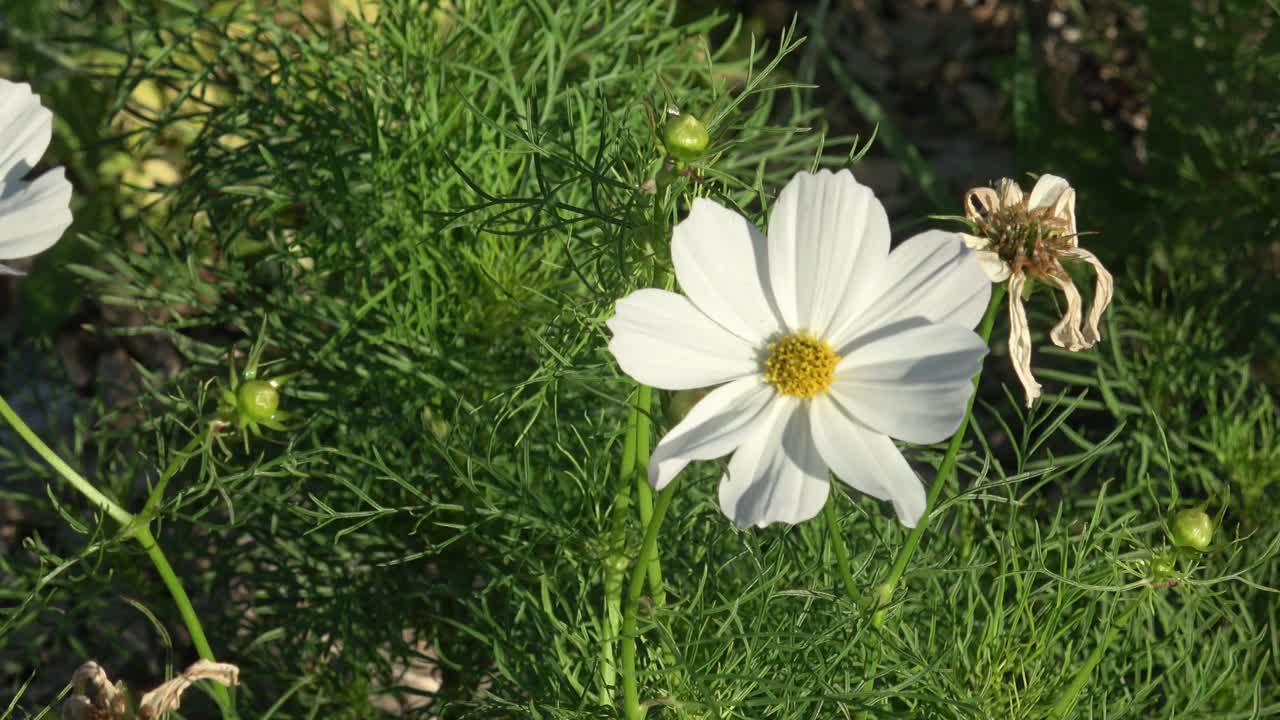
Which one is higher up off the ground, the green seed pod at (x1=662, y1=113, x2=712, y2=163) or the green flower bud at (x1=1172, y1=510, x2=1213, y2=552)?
the green seed pod at (x1=662, y1=113, x2=712, y2=163)

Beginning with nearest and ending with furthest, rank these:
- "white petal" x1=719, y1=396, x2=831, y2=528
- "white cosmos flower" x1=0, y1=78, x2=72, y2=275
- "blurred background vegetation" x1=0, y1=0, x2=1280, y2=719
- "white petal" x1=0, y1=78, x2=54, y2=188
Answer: "white petal" x1=719, y1=396, x2=831, y2=528, "white cosmos flower" x1=0, y1=78, x2=72, y2=275, "white petal" x1=0, y1=78, x2=54, y2=188, "blurred background vegetation" x1=0, y1=0, x2=1280, y2=719

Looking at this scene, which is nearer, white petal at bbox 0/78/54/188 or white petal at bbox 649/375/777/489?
white petal at bbox 649/375/777/489

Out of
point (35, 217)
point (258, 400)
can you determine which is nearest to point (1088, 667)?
point (258, 400)

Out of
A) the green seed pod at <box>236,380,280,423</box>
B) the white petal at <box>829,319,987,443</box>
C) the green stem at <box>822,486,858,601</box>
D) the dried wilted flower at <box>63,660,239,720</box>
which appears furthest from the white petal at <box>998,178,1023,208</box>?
the dried wilted flower at <box>63,660,239,720</box>

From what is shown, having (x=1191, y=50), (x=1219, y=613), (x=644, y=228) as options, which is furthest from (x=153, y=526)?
(x=1191, y=50)

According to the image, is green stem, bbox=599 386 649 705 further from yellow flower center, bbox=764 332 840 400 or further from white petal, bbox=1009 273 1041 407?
white petal, bbox=1009 273 1041 407

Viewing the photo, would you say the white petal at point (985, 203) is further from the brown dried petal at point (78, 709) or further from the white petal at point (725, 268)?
the brown dried petal at point (78, 709)
